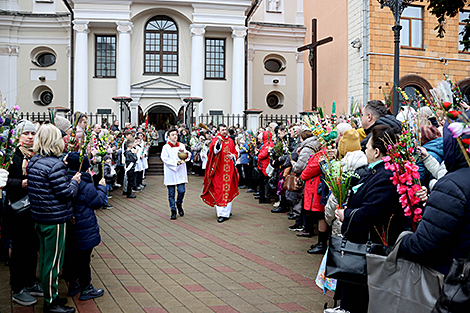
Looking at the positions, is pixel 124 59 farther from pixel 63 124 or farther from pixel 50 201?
pixel 50 201

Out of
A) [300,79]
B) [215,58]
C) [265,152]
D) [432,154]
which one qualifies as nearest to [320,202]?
[432,154]

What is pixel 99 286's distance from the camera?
5.38 metres

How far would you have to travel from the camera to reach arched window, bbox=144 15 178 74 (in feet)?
89.0

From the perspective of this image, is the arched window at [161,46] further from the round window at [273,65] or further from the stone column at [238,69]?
the round window at [273,65]

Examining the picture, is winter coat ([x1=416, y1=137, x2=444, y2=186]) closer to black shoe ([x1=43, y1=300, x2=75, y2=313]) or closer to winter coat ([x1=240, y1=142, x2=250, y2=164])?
black shoe ([x1=43, y1=300, x2=75, y2=313])

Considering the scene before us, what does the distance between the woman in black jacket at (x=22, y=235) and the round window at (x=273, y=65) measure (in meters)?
26.3

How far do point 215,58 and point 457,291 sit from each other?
87.5ft

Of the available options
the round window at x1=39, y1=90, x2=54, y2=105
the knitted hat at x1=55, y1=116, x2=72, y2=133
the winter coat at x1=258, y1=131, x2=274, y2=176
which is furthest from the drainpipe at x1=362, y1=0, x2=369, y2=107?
the round window at x1=39, y1=90, x2=54, y2=105

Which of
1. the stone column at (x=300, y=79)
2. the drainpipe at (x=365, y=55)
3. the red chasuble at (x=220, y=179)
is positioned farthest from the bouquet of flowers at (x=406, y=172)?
the stone column at (x=300, y=79)

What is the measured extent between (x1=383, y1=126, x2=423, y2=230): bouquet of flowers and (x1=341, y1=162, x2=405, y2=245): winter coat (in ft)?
0.32

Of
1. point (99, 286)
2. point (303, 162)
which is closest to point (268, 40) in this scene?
point (303, 162)

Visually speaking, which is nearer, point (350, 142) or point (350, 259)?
point (350, 259)

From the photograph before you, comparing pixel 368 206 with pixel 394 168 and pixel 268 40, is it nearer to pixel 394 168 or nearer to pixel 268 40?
pixel 394 168

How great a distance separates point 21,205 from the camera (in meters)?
4.67
